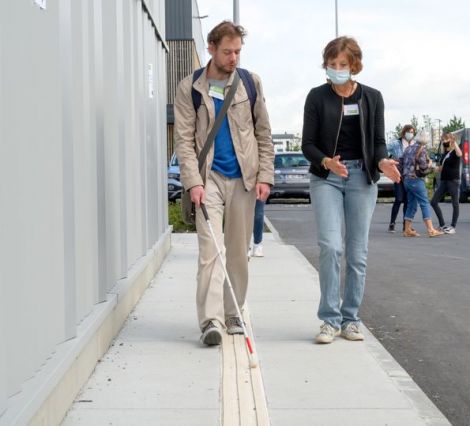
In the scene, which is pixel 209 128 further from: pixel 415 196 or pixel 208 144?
pixel 415 196

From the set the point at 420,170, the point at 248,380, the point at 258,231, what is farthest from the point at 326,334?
the point at 420,170

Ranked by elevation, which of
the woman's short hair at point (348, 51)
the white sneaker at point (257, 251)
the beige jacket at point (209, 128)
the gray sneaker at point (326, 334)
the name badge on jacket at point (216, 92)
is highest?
the woman's short hair at point (348, 51)

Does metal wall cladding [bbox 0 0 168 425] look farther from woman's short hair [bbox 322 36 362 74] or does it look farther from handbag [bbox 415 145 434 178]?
handbag [bbox 415 145 434 178]

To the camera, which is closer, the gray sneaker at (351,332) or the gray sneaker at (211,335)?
the gray sneaker at (211,335)

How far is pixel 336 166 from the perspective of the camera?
639cm

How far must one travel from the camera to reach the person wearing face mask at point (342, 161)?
6504mm

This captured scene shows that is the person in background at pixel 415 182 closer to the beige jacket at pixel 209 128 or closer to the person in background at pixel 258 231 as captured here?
the person in background at pixel 258 231

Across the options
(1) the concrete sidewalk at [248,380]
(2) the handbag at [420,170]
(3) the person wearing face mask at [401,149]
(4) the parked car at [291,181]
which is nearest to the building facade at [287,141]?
(4) the parked car at [291,181]

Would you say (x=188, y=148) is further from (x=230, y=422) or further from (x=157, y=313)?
(x=230, y=422)

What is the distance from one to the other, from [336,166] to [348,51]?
753 millimetres

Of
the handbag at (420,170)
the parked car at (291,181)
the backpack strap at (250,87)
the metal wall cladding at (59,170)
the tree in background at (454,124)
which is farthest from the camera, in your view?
the tree in background at (454,124)

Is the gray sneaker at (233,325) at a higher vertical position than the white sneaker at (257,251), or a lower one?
higher

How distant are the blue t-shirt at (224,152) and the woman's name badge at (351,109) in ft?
2.48

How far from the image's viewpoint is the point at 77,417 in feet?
15.1
